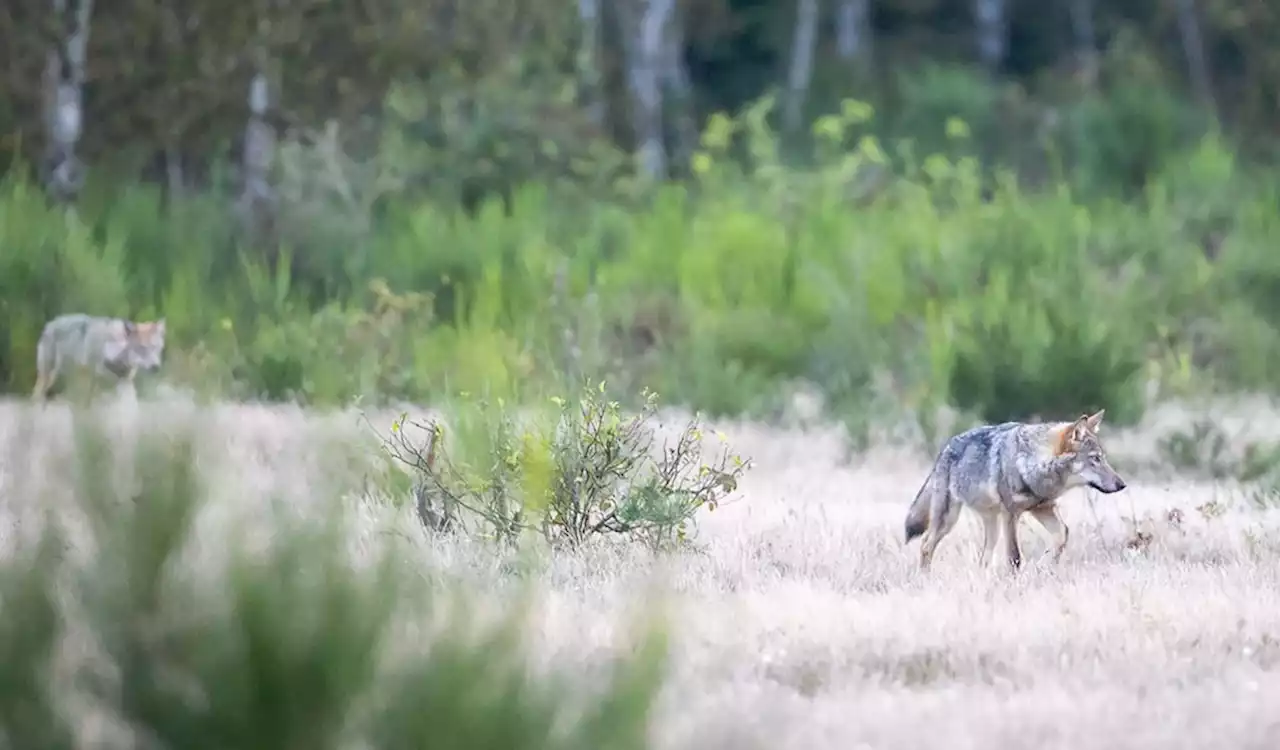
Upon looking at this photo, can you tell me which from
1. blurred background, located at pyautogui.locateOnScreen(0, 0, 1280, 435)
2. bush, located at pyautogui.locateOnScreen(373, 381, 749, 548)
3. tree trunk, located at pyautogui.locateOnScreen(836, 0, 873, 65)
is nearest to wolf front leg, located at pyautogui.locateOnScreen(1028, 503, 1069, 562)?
bush, located at pyautogui.locateOnScreen(373, 381, 749, 548)

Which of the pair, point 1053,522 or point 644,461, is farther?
point 644,461

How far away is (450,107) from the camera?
68.2ft

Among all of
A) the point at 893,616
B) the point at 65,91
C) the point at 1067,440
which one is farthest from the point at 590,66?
the point at 893,616

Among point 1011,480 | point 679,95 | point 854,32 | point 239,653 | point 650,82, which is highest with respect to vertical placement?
point 854,32

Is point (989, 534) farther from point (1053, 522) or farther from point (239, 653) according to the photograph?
point (239, 653)

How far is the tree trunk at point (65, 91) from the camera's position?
47.3 feet

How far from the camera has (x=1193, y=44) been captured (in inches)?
1076

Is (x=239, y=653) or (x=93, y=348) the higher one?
(x=239, y=653)

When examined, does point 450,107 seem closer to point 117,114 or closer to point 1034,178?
point 117,114

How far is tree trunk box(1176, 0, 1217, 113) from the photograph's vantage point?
1064 inches

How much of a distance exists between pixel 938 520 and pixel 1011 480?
0.33 m

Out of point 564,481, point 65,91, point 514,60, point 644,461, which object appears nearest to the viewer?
point 564,481

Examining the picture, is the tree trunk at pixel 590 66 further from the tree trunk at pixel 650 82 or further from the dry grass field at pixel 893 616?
the dry grass field at pixel 893 616

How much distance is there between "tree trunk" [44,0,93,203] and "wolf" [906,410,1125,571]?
9175mm
